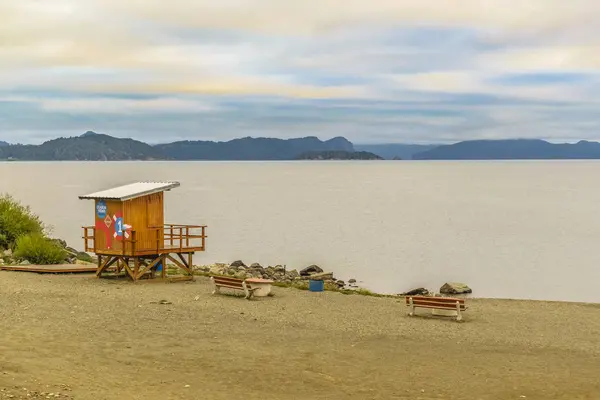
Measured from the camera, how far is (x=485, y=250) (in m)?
62.9

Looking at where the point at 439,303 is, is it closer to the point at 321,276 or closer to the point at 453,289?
the point at 453,289

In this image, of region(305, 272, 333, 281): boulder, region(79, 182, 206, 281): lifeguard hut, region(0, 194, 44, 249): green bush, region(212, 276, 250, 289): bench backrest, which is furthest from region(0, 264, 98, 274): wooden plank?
region(305, 272, 333, 281): boulder

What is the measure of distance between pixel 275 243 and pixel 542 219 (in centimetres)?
4128

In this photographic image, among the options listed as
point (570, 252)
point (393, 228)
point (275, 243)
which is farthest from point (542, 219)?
point (275, 243)

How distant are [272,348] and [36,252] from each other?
17.2 meters

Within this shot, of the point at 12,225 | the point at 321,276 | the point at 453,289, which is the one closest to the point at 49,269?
the point at 12,225

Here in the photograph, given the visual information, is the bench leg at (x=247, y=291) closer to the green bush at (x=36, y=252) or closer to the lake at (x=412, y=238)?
the green bush at (x=36, y=252)

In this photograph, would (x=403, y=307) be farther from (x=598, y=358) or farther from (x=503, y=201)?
(x=503, y=201)

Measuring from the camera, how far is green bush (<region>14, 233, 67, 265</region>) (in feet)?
102

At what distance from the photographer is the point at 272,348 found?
17375 mm

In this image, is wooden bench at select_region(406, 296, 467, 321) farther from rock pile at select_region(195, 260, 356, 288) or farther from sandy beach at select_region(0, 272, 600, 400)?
rock pile at select_region(195, 260, 356, 288)

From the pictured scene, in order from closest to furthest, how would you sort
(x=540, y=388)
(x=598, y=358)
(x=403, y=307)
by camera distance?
1. (x=540, y=388)
2. (x=598, y=358)
3. (x=403, y=307)

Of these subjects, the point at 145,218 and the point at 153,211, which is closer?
the point at 145,218

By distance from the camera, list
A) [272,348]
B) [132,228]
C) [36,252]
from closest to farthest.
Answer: [272,348] → [132,228] → [36,252]
